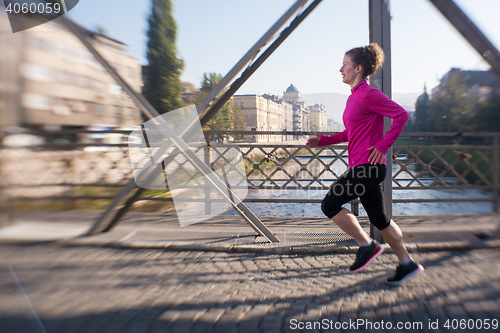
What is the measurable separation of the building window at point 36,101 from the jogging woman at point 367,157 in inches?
92.5

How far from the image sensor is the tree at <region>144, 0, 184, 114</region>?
3051mm

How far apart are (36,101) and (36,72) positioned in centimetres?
23

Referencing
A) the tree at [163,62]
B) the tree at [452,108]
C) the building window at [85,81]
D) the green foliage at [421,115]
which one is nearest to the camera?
the building window at [85,81]

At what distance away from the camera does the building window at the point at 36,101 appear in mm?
2311

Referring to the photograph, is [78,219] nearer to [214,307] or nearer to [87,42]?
[87,42]

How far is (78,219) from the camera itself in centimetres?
290

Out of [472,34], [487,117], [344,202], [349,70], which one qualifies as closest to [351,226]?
[344,202]

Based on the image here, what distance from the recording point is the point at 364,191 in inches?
75.0

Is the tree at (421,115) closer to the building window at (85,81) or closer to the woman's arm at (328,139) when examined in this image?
the woman's arm at (328,139)

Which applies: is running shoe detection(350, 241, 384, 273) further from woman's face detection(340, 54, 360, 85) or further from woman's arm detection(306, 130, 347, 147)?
woman's face detection(340, 54, 360, 85)

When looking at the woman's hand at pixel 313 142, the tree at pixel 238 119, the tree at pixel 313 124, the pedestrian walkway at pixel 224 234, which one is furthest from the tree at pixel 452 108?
the woman's hand at pixel 313 142

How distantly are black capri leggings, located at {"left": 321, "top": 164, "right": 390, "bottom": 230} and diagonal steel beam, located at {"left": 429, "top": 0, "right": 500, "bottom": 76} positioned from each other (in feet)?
4.88

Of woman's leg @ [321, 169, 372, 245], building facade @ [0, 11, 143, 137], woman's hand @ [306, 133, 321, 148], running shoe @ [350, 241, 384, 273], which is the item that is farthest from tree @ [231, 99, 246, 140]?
running shoe @ [350, 241, 384, 273]

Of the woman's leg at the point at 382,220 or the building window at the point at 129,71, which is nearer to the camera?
the woman's leg at the point at 382,220
